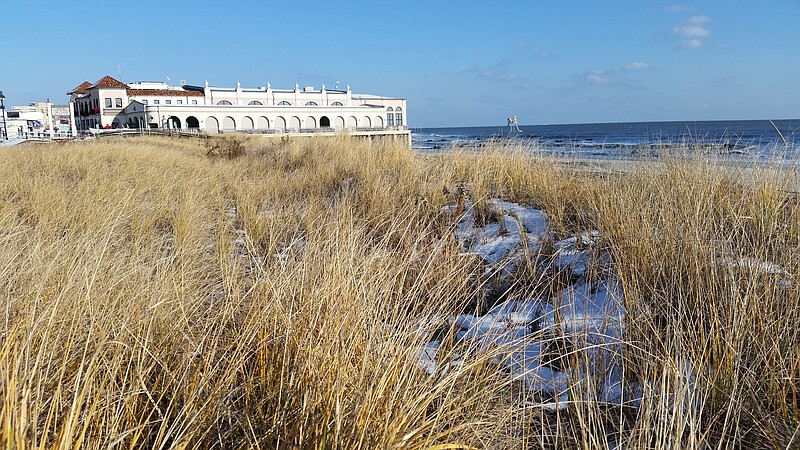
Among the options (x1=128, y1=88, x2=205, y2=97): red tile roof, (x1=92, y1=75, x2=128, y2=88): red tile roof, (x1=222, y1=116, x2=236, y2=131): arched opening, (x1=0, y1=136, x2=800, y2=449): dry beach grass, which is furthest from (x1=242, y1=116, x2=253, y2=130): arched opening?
(x1=0, y1=136, x2=800, y2=449): dry beach grass

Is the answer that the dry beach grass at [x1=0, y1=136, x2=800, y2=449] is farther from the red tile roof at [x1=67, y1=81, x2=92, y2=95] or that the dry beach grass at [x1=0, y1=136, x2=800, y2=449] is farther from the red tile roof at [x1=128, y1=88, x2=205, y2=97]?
the red tile roof at [x1=67, y1=81, x2=92, y2=95]

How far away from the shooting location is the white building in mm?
46625

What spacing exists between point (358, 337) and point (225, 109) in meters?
50.4

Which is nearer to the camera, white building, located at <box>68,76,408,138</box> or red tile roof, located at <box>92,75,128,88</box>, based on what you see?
white building, located at <box>68,76,408,138</box>

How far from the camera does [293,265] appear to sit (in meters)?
2.32

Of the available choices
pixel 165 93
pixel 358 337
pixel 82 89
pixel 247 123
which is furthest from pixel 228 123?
pixel 358 337

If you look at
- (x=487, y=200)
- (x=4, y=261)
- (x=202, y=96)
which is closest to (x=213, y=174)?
(x=487, y=200)

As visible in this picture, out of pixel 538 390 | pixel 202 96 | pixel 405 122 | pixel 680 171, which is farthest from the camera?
pixel 405 122

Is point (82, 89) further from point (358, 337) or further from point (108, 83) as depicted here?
point (358, 337)

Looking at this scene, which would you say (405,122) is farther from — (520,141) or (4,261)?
(4,261)

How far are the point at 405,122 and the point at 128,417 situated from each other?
64.0m

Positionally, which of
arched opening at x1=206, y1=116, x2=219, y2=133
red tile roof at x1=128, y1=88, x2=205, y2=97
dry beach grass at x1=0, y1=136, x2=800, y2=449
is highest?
red tile roof at x1=128, y1=88, x2=205, y2=97

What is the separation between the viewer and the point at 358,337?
166 centimetres

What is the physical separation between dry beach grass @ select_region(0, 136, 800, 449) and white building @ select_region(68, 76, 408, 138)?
41.0 meters
